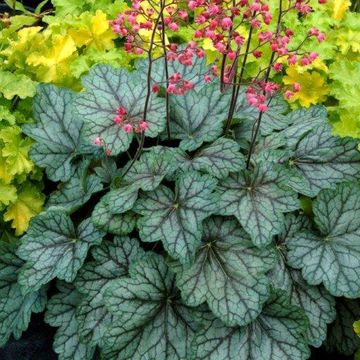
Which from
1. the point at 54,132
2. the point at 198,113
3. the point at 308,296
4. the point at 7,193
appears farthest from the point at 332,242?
the point at 7,193

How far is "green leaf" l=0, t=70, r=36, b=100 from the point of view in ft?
7.17

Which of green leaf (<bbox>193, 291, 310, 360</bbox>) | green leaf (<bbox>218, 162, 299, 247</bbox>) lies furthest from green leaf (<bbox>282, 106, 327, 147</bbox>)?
green leaf (<bbox>193, 291, 310, 360</bbox>)

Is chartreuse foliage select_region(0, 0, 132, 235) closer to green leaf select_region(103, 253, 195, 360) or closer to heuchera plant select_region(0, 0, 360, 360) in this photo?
heuchera plant select_region(0, 0, 360, 360)

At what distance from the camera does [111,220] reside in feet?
6.22

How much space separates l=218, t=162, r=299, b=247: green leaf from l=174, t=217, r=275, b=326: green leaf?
0.08 metres

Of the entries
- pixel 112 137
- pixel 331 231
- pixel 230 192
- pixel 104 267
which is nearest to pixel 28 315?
pixel 104 267

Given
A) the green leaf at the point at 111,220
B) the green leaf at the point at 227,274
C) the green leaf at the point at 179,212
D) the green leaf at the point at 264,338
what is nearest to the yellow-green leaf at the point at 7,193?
the green leaf at the point at 111,220

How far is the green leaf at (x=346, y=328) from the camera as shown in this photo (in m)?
2.03

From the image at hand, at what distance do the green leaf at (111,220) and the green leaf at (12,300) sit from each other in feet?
1.27

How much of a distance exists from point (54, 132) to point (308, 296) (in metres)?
1.11

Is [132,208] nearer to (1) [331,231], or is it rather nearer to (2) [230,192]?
(2) [230,192]

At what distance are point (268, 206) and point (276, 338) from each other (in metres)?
0.43

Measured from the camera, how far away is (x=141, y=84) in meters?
2.12

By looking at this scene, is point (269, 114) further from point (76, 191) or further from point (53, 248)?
point (53, 248)
